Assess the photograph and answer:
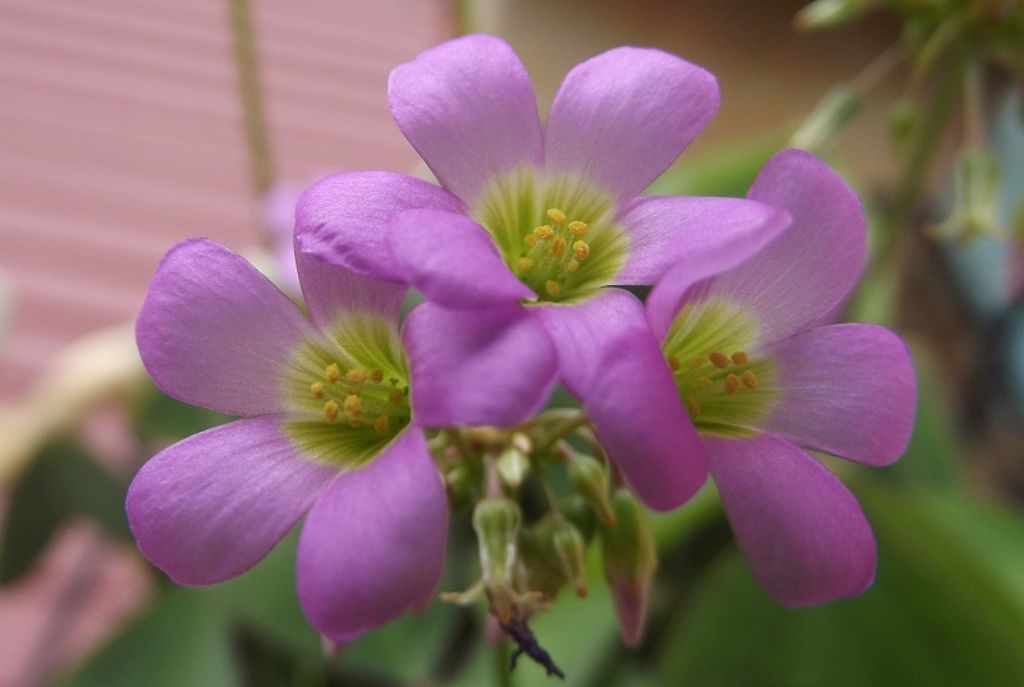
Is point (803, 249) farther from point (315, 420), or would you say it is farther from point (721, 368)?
point (315, 420)

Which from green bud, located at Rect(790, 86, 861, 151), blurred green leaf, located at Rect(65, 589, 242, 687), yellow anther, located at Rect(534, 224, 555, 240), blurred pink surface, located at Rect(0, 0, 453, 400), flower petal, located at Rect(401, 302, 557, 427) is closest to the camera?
flower petal, located at Rect(401, 302, 557, 427)

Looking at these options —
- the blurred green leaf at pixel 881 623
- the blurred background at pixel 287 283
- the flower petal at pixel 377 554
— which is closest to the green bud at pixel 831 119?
the blurred background at pixel 287 283

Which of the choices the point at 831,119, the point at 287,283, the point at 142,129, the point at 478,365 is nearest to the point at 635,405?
the point at 478,365

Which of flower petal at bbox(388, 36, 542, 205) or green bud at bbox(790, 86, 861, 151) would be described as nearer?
flower petal at bbox(388, 36, 542, 205)

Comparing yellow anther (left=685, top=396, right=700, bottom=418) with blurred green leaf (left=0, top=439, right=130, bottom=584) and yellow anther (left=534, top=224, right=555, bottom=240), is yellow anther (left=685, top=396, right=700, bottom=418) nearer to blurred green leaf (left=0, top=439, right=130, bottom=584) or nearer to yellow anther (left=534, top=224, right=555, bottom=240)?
yellow anther (left=534, top=224, right=555, bottom=240)

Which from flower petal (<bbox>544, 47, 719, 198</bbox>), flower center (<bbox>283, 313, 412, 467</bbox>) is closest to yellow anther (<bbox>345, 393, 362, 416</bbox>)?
flower center (<bbox>283, 313, 412, 467</bbox>)

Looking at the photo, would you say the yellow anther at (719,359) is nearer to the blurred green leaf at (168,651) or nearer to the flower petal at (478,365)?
the flower petal at (478,365)
